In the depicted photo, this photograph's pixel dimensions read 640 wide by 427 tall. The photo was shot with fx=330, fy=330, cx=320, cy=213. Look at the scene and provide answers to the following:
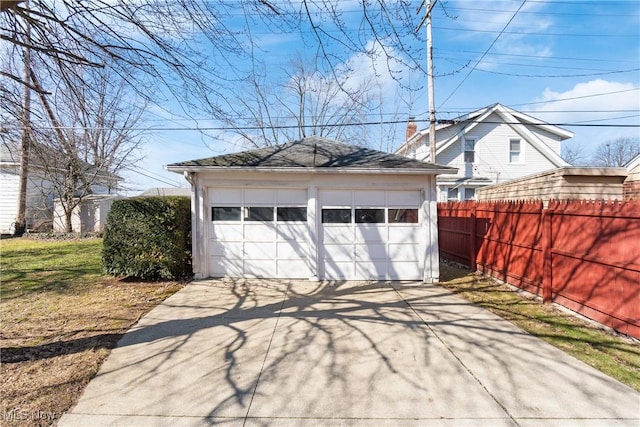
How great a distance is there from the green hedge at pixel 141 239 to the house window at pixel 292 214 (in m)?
2.38

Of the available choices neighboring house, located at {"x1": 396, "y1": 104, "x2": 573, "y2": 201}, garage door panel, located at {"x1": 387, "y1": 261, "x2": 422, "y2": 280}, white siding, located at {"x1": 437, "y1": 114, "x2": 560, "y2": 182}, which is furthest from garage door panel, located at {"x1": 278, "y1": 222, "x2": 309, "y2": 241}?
white siding, located at {"x1": 437, "y1": 114, "x2": 560, "y2": 182}

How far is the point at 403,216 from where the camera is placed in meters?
7.86

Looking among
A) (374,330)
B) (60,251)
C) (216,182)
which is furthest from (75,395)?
(60,251)

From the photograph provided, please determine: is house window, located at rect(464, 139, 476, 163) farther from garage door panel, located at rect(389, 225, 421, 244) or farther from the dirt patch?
the dirt patch

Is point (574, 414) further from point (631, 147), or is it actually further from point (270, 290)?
point (631, 147)

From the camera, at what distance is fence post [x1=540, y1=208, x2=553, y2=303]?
19.5ft

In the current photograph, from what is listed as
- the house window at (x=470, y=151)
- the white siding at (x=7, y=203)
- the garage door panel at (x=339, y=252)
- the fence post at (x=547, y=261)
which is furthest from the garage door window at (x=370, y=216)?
the white siding at (x=7, y=203)

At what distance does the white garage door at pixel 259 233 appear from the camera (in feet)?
25.7

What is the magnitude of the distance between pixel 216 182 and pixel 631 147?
5327 cm

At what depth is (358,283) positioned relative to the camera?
298 inches

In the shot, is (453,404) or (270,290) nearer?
(453,404)

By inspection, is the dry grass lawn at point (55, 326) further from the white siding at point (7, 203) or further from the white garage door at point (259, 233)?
the white siding at point (7, 203)

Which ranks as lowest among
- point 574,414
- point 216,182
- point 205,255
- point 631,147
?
point 574,414

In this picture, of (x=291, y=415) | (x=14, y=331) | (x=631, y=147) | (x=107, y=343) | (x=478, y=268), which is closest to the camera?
(x=291, y=415)
